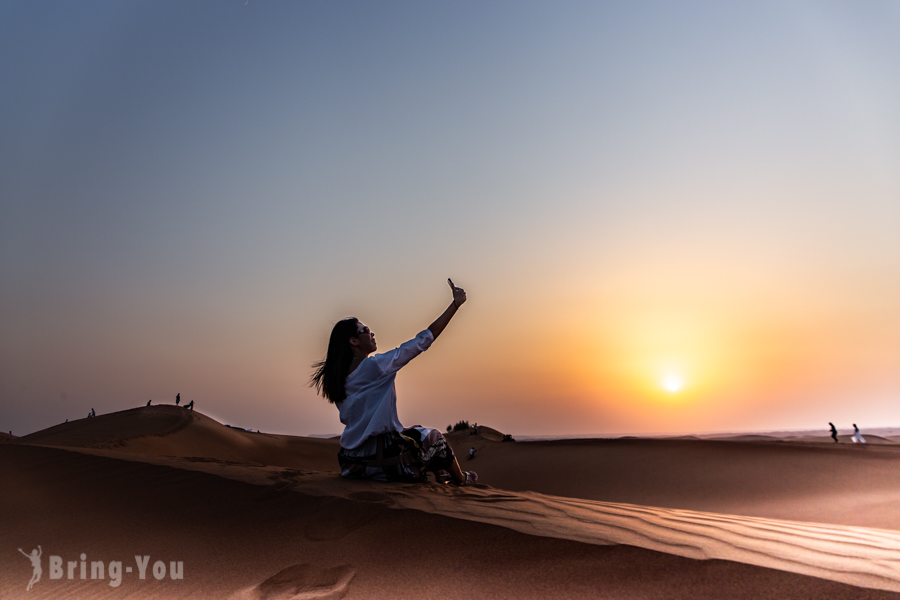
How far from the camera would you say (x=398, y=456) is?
14.5 ft

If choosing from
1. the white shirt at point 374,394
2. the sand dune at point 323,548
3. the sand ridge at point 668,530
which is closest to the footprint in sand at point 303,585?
the sand dune at point 323,548

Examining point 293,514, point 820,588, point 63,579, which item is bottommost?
point 63,579

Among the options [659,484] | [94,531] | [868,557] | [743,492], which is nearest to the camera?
[868,557]

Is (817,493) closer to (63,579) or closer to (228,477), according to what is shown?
(228,477)

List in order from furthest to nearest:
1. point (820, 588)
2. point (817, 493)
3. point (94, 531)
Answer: point (817, 493), point (94, 531), point (820, 588)

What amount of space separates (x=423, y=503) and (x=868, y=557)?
8.36 ft

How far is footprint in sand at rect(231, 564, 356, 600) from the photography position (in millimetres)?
2221

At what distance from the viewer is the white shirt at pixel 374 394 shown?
4.20m

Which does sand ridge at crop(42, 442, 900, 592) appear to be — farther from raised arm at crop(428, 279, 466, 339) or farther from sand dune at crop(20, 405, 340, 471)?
sand dune at crop(20, 405, 340, 471)

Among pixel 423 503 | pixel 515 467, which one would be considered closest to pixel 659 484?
pixel 515 467

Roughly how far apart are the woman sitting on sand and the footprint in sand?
187 cm

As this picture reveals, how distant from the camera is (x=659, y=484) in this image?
896 centimetres

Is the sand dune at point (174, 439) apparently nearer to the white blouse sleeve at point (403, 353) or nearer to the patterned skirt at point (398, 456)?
the patterned skirt at point (398, 456)

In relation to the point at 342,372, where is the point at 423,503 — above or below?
below
